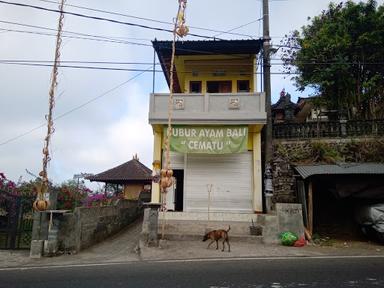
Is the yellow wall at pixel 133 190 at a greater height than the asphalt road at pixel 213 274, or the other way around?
the yellow wall at pixel 133 190

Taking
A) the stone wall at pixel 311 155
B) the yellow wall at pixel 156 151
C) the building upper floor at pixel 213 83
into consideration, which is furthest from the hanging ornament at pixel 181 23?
the stone wall at pixel 311 155

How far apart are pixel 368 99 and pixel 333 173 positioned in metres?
8.72

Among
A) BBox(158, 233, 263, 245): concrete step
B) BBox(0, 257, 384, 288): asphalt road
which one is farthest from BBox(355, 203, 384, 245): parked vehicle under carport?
BBox(158, 233, 263, 245): concrete step

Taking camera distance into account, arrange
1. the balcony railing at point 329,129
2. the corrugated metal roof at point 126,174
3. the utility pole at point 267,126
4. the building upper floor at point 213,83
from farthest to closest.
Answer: the corrugated metal roof at point 126,174, the balcony railing at point 329,129, the building upper floor at point 213,83, the utility pole at point 267,126

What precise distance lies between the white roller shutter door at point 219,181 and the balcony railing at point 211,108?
1.67 meters

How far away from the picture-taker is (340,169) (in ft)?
42.7

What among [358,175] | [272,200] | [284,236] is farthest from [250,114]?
[284,236]

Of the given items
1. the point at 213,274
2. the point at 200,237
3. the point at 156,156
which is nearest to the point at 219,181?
the point at 156,156

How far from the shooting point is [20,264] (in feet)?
30.3

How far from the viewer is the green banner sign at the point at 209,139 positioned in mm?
15734

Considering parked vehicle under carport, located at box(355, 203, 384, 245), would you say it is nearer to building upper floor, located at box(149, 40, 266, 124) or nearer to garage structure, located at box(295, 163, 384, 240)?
garage structure, located at box(295, 163, 384, 240)

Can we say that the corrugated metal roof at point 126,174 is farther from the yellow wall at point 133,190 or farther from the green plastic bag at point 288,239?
the green plastic bag at point 288,239

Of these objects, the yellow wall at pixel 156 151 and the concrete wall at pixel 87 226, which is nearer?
the concrete wall at pixel 87 226

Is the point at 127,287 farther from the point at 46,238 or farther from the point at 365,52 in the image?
the point at 365,52
